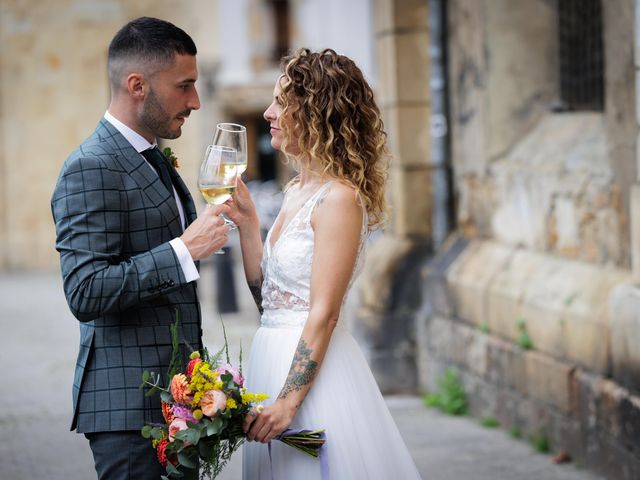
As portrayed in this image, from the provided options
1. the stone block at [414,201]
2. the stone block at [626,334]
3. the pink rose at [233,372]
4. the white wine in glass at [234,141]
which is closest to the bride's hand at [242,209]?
the white wine in glass at [234,141]

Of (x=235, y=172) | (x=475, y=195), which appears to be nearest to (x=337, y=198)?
(x=235, y=172)

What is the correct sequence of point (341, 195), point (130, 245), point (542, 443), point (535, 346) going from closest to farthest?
point (130, 245) < point (341, 195) < point (542, 443) < point (535, 346)

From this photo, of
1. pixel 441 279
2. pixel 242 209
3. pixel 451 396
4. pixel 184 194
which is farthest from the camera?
pixel 441 279

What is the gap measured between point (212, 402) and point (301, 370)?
0.39m

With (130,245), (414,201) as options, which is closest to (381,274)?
(414,201)

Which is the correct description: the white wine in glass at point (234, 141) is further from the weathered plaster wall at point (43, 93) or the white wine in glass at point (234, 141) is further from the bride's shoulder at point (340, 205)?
the weathered plaster wall at point (43, 93)

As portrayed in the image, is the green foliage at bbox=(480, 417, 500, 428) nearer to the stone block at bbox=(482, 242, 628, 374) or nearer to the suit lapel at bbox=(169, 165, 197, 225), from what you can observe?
the stone block at bbox=(482, 242, 628, 374)

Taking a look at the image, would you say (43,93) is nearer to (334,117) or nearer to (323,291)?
(334,117)

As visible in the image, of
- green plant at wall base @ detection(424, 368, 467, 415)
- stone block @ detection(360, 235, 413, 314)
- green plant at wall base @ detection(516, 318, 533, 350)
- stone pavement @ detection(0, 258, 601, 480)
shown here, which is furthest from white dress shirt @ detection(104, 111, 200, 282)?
stone block @ detection(360, 235, 413, 314)

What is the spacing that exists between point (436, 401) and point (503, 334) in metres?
1.10

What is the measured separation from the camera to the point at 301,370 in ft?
11.0

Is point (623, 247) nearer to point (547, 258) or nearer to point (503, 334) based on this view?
point (547, 258)

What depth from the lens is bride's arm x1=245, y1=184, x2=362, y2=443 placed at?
334cm

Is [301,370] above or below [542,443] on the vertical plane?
above
